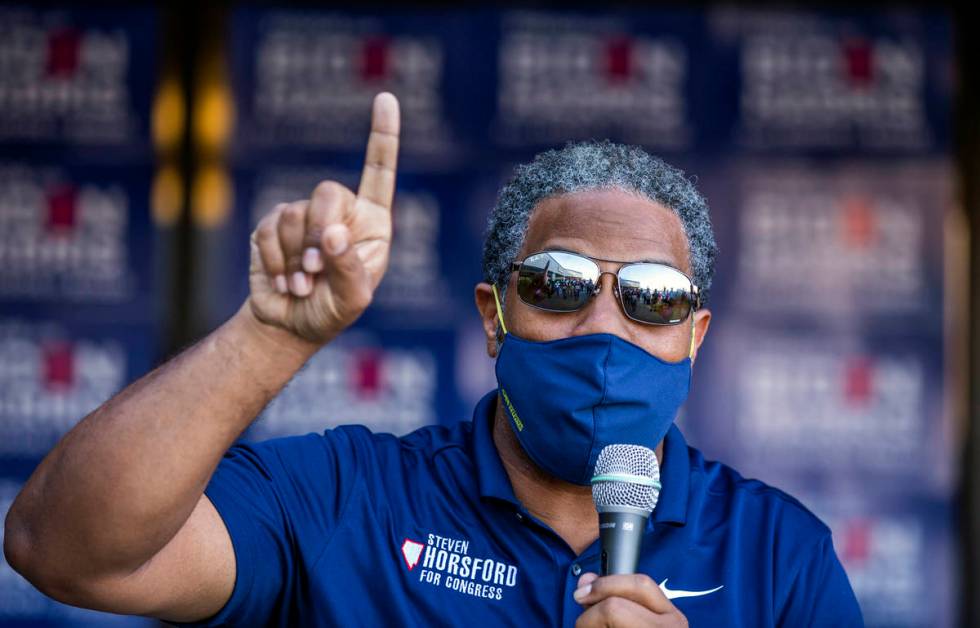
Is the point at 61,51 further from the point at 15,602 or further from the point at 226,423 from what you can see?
the point at 226,423

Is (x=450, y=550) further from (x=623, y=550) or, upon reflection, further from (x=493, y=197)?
(x=493, y=197)

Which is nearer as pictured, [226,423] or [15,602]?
[226,423]

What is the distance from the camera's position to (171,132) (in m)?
4.62

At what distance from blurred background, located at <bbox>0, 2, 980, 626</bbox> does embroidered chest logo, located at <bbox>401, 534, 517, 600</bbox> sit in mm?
2516

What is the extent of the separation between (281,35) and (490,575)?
3.19m

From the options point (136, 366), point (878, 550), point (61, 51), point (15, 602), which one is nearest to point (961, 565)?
point (878, 550)

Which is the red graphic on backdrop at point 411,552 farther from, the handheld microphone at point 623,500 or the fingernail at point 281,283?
the fingernail at point 281,283

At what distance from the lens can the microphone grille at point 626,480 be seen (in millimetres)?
1680

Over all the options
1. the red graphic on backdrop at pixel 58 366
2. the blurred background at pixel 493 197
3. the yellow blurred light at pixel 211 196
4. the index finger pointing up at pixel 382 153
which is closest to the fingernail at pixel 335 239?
the index finger pointing up at pixel 382 153

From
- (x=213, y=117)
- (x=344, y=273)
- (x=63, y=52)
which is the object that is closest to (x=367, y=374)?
(x=213, y=117)

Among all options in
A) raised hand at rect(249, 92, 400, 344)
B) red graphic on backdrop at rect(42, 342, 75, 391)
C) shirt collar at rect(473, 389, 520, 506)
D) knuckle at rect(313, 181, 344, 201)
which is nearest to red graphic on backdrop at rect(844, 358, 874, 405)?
shirt collar at rect(473, 389, 520, 506)

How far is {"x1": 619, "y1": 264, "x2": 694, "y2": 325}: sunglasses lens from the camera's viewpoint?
2.05 meters

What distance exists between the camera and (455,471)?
215 centimetres

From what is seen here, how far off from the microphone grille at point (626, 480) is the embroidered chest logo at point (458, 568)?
0.32 m
